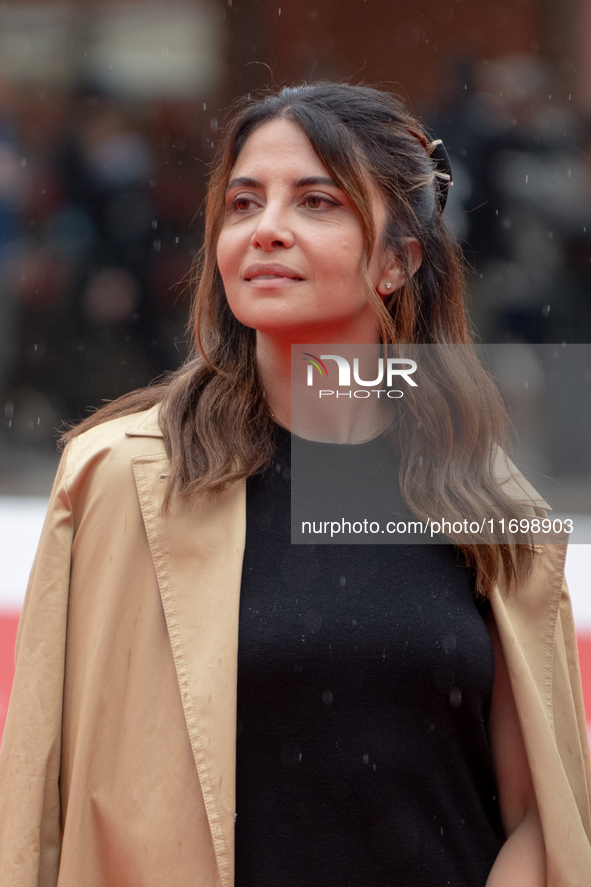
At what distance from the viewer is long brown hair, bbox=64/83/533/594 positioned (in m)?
1.76

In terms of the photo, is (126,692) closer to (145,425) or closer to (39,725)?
(39,725)

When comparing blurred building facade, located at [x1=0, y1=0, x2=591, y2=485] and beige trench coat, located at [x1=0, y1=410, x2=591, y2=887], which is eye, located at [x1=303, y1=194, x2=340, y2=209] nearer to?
beige trench coat, located at [x1=0, y1=410, x2=591, y2=887]

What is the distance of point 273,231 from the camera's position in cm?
171

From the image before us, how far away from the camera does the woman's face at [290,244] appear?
172 cm

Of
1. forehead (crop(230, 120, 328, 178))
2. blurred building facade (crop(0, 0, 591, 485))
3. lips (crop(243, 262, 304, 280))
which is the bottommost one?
lips (crop(243, 262, 304, 280))

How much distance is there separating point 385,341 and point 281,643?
60cm

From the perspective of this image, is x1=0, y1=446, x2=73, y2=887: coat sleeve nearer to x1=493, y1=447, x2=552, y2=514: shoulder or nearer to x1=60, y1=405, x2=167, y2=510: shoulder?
x1=60, y1=405, x2=167, y2=510: shoulder

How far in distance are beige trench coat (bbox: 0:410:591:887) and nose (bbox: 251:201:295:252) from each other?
1.26ft

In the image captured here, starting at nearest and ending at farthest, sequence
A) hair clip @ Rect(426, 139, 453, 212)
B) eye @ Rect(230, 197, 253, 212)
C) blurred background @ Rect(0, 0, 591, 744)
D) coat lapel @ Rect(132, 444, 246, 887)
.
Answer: coat lapel @ Rect(132, 444, 246, 887)
eye @ Rect(230, 197, 253, 212)
hair clip @ Rect(426, 139, 453, 212)
blurred background @ Rect(0, 0, 591, 744)

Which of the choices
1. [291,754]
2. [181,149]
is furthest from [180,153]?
[291,754]

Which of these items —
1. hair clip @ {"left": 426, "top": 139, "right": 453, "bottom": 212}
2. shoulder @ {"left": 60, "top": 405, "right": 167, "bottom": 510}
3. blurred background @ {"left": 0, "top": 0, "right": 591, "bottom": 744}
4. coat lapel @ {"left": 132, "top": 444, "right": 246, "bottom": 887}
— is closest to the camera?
coat lapel @ {"left": 132, "top": 444, "right": 246, "bottom": 887}

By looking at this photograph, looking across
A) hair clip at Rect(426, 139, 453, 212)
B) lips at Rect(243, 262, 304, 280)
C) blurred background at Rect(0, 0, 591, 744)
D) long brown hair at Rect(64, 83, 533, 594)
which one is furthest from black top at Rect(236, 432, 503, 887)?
blurred background at Rect(0, 0, 591, 744)

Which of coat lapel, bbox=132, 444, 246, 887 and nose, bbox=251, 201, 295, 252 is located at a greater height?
nose, bbox=251, 201, 295, 252

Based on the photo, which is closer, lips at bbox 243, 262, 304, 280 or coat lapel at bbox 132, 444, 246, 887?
coat lapel at bbox 132, 444, 246, 887
